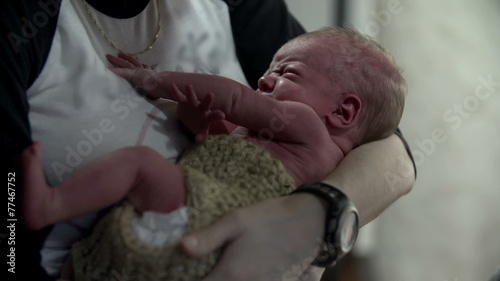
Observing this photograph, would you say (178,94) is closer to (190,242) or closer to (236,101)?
(236,101)

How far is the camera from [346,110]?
0.88 meters

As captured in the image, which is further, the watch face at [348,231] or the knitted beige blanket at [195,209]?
the watch face at [348,231]

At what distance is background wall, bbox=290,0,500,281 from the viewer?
180 centimetres

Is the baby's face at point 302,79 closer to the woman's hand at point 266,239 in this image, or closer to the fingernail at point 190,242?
the woman's hand at point 266,239

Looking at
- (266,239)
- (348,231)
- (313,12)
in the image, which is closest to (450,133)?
(313,12)

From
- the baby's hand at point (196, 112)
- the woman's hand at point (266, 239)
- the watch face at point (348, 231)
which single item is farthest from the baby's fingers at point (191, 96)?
the watch face at point (348, 231)

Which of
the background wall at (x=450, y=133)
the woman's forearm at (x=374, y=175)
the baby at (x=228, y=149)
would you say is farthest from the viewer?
the background wall at (x=450, y=133)

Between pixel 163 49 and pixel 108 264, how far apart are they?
357mm

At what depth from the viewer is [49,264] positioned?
67 centimetres

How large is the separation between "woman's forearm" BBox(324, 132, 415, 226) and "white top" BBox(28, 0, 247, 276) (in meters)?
0.24

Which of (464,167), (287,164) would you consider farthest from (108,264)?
(464,167)

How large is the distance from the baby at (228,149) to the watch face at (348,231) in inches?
3.4

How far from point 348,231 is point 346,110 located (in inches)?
8.3

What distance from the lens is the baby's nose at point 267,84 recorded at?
872mm
